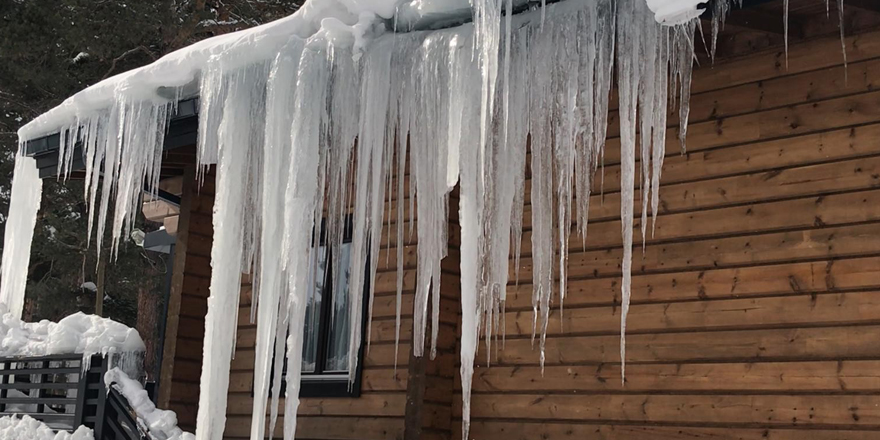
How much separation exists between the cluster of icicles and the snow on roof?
0.25 ft

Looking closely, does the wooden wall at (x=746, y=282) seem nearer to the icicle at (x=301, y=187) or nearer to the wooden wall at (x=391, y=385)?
the wooden wall at (x=391, y=385)

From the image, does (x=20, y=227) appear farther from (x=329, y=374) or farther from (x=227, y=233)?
(x=227, y=233)

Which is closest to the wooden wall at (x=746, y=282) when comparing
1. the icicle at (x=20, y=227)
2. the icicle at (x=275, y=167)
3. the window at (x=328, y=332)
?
the window at (x=328, y=332)

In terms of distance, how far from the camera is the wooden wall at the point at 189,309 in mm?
7637

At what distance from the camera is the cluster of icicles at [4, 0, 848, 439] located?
14.1 feet

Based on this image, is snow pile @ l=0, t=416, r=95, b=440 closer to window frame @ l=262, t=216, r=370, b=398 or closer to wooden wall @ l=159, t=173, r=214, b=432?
wooden wall @ l=159, t=173, r=214, b=432

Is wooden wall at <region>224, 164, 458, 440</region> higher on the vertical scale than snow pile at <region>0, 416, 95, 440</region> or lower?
higher

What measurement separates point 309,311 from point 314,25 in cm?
319

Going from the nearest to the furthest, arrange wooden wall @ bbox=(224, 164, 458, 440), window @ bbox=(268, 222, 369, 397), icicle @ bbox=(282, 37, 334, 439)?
icicle @ bbox=(282, 37, 334, 439) → wooden wall @ bbox=(224, 164, 458, 440) → window @ bbox=(268, 222, 369, 397)

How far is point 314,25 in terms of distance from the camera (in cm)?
484

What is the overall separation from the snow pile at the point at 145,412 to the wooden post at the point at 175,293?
932 millimetres

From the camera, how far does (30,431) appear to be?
23.1ft

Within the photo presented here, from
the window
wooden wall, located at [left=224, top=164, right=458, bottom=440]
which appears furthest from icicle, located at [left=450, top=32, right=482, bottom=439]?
the window

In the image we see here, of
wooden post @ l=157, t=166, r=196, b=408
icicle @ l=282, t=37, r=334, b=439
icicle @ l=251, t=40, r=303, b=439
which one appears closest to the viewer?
icicle @ l=282, t=37, r=334, b=439
